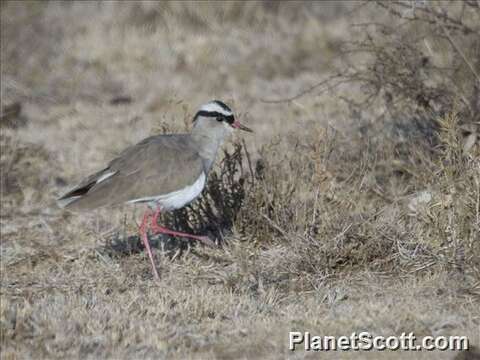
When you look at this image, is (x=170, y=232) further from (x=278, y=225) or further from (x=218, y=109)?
(x=218, y=109)

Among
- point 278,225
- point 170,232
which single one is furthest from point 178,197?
point 278,225

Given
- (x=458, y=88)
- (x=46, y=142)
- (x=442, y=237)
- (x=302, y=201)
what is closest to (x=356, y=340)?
(x=442, y=237)

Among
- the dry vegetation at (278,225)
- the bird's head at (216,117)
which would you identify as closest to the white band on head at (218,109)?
the bird's head at (216,117)

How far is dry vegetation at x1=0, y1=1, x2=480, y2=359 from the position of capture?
5371 millimetres

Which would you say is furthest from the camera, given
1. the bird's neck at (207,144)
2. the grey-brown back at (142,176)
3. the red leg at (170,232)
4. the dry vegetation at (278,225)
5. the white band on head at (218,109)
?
the white band on head at (218,109)

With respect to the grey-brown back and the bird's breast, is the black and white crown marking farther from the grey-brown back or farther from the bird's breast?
the bird's breast

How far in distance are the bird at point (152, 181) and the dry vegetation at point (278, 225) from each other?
419mm

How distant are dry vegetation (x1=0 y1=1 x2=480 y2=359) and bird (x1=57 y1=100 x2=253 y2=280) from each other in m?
0.42

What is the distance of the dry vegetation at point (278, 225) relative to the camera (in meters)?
5.37

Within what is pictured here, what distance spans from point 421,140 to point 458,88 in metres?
0.53

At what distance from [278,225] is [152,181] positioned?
99 cm

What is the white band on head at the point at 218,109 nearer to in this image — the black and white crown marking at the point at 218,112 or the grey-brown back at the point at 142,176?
the black and white crown marking at the point at 218,112

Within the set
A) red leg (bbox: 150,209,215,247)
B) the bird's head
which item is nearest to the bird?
red leg (bbox: 150,209,215,247)

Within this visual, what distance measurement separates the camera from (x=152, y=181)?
21.6 ft
